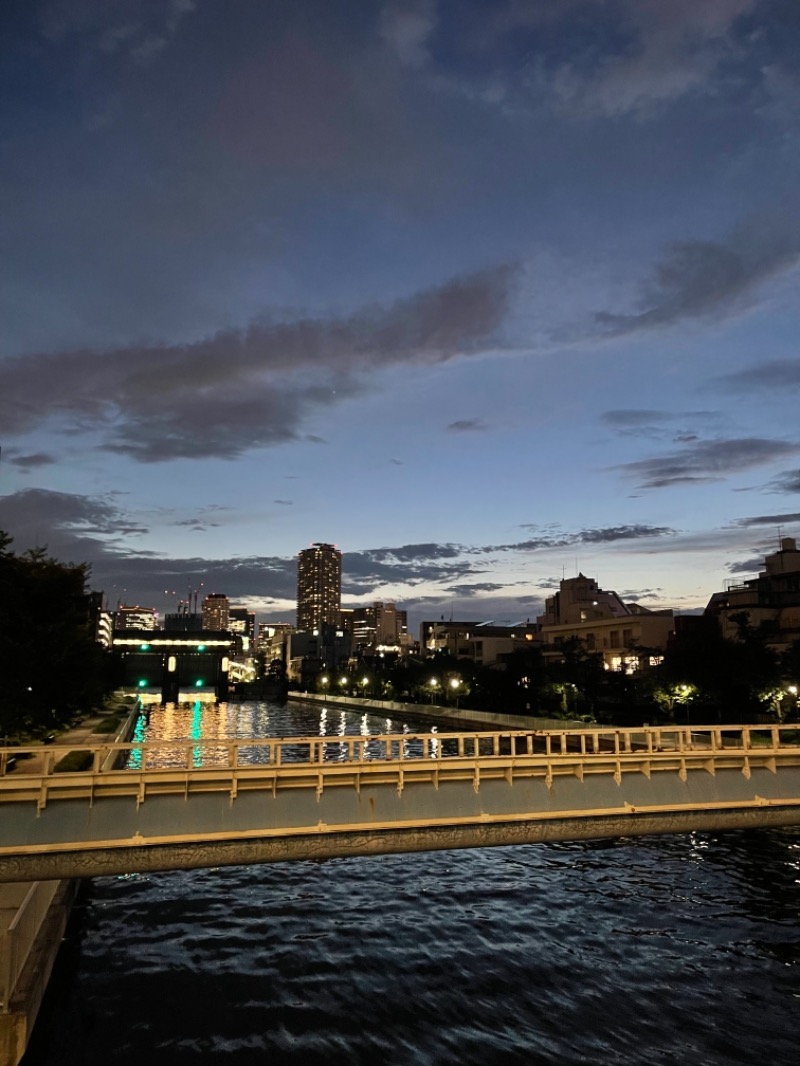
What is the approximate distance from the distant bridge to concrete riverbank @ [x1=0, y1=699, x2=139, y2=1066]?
3.94ft

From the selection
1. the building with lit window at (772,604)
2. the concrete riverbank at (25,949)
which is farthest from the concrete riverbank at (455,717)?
the concrete riverbank at (25,949)

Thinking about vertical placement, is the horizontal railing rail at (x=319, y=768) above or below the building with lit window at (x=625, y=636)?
below

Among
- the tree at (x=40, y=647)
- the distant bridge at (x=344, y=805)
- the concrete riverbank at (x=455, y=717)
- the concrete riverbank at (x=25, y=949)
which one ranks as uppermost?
the tree at (x=40, y=647)

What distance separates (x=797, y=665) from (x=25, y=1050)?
68921 mm

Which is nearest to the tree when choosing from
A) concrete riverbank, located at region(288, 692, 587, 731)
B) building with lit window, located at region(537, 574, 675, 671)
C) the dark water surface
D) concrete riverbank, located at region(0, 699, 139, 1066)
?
the dark water surface

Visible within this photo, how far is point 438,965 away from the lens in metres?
22.1

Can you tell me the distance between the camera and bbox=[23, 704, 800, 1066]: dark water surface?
17.7m

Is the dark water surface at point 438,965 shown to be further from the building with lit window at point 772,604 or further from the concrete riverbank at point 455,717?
the building with lit window at point 772,604

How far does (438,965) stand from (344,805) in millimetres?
5738

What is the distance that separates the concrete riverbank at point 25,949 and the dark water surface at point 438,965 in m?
1.32

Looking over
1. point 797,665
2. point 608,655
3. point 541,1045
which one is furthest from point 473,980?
point 608,655

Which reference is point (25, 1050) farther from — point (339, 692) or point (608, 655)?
point (339, 692)

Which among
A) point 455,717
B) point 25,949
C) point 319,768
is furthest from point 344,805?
point 455,717

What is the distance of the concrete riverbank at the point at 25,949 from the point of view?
15.1 meters
